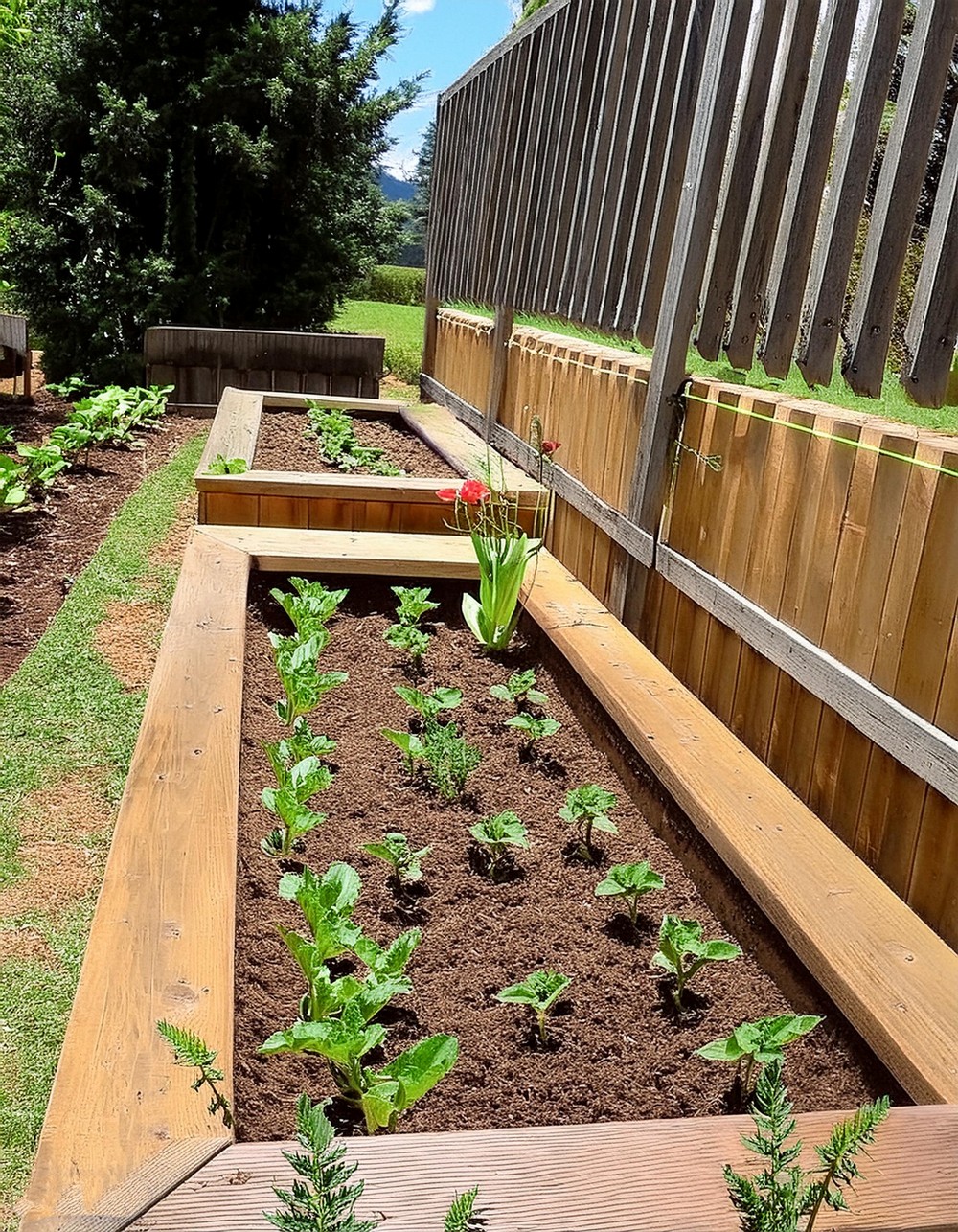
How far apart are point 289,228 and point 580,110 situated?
857 cm

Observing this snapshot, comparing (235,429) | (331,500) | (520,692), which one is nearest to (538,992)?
(520,692)

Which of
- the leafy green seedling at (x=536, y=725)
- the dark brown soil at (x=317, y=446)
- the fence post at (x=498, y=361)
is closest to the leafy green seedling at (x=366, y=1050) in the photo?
the leafy green seedling at (x=536, y=725)

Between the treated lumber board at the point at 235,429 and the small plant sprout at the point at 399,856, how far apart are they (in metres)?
2.63

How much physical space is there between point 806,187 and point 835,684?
1119mm

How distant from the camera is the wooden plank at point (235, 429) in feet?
16.2

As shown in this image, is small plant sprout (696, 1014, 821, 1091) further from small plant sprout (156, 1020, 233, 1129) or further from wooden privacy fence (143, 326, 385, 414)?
wooden privacy fence (143, 326, 385, 414)

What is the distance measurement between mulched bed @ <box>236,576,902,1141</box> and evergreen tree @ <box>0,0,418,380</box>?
382 inches

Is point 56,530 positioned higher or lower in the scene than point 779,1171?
lower

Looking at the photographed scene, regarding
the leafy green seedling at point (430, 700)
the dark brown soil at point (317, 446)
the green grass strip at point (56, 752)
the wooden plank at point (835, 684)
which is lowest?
the green grass strip at point (56, 752)

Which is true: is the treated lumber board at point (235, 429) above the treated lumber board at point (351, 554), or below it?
above

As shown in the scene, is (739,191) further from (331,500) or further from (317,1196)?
(317,1196)

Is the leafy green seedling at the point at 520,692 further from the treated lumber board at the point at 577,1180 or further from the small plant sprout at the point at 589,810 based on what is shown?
the treated lumber board at the point at 577,1180

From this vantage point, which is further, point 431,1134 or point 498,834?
point 498,834

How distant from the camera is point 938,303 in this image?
6.47 ft
